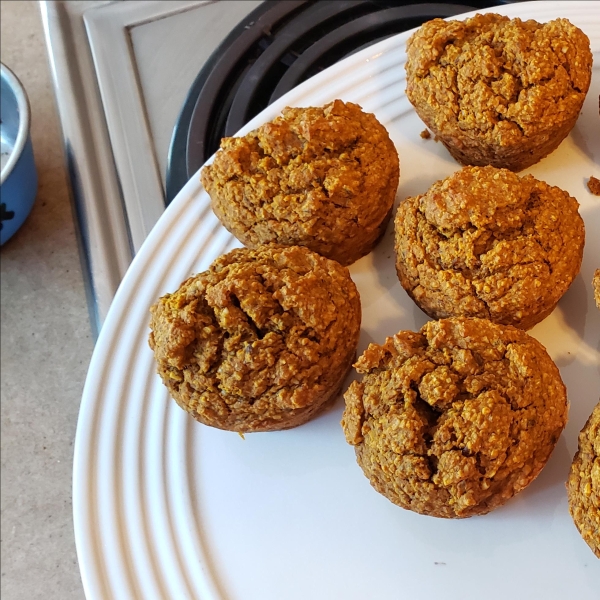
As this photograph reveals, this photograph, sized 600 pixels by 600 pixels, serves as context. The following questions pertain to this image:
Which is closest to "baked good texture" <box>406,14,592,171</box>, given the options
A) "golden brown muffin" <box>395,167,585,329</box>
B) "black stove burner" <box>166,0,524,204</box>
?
"golden brown muffin" <box>395,167,585,329</box>

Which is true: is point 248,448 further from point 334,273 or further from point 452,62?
point 452,62

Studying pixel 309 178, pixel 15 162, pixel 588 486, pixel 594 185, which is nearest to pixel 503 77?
pixel 594 185

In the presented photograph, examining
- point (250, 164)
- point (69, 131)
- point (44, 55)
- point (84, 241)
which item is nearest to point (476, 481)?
point (250, 164)

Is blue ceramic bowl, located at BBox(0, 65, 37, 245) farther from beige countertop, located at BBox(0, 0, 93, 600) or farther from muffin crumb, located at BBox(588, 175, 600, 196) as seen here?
muffin crumb, located at BBox(588, 175, 600, 196)

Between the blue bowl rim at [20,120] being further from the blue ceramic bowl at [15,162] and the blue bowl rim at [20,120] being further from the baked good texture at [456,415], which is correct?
the baked good texture at [456,415]

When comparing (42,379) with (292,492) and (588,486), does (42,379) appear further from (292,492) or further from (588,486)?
(588,486)

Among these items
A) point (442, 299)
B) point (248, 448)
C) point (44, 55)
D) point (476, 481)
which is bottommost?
point (248, 448)
